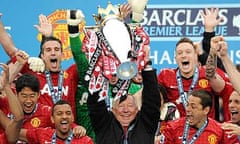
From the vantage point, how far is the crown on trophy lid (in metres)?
7.67

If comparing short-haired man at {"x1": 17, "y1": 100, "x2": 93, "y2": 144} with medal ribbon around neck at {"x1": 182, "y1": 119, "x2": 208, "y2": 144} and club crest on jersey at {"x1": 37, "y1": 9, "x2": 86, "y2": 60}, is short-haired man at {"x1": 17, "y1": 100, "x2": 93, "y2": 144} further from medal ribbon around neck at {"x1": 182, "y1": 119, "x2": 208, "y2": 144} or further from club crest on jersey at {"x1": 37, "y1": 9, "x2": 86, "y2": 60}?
club crest on jersey at {"x1": 37, "y1": 9, "x2": 86, "y2": 60}

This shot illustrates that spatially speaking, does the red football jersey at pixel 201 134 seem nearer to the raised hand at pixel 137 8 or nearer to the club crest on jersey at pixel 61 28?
the raised hand at pixel 137 8

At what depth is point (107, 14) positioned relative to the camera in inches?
306

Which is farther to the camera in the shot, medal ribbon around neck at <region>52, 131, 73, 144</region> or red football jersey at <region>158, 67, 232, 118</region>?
red football jersey at <region>158, 67, 232, 118</region>

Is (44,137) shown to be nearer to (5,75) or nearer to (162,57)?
(5,75)

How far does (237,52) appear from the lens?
31.9 ft

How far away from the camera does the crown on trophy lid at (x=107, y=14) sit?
7.67 meters

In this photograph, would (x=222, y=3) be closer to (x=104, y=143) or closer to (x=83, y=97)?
(x=83, y=97)

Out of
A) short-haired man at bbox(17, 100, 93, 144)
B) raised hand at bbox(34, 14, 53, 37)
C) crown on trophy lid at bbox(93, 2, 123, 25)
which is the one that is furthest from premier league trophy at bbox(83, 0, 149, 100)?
raised hand at bbox(34, 14, 53, 37)

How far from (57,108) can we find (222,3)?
2.31 metres

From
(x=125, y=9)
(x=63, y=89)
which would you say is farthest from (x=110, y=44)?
(x=63, y=89)

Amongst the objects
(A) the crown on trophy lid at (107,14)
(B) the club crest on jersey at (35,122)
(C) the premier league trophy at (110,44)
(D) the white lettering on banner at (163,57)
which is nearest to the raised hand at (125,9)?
(A) the crown on trophy lid at (107,14)

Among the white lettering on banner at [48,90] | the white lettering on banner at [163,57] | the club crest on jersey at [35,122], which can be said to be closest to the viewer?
the club crest on jersey at [35,122]

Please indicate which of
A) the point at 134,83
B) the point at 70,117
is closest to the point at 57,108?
the point at 70,117
